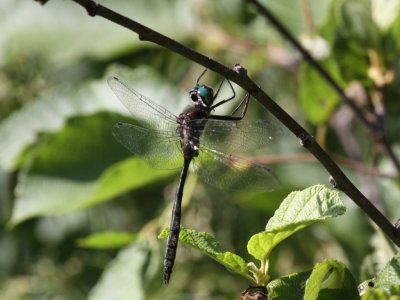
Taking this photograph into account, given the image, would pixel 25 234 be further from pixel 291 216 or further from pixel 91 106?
pixel 291 216

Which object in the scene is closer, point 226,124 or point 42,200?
point 226,124

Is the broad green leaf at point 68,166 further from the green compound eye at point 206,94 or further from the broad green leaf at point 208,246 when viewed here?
the broad green leaf at point 208,246

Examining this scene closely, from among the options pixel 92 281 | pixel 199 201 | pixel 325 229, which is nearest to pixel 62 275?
pixel 92 281

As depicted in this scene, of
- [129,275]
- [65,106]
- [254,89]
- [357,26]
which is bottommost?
[254,89]

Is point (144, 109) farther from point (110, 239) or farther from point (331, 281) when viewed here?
point (331, 281)

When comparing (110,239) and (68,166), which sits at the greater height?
(68,166)

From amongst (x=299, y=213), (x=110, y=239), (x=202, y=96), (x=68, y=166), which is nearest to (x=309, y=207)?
(x=299, y=213)

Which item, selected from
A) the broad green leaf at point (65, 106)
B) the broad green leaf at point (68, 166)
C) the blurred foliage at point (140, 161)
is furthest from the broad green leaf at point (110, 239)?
the broad green leaf at point (65, 106)
